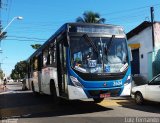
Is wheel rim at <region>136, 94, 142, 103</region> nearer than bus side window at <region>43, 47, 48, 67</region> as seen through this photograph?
Yes

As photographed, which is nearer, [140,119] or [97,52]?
[140,119]

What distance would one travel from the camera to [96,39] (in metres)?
13.0

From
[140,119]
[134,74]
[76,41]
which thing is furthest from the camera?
[134,74]

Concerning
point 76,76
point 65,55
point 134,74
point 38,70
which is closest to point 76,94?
point 76,76

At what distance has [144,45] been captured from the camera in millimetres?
27078

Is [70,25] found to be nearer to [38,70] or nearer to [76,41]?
[76,41]

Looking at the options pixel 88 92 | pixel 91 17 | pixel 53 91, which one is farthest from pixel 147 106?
pixel 91 17

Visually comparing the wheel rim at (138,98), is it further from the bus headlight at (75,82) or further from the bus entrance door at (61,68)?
the bus headlight at (75,82)

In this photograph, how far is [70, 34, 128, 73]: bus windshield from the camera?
1257 cm

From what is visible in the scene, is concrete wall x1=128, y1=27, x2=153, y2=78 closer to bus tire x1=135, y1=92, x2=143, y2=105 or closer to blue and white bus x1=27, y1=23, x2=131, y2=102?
bus tire x1=135, y1=92, x2=143, y2=105

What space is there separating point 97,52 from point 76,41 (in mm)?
880

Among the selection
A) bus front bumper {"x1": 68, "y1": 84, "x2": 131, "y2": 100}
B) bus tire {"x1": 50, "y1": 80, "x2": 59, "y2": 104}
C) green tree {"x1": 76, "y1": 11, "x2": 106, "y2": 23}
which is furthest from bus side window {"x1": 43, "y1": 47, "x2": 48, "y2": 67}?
green tree {"x1": 76, "y1": 11, "x2": 106, "y2": 23}

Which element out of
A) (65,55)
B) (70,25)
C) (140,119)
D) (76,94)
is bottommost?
(140,119)

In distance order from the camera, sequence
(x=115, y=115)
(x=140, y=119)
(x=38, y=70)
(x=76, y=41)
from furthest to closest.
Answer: (x=38, y=70)
(x=76, y=41)
(x=115, y=115)
(x=140, y=119)
